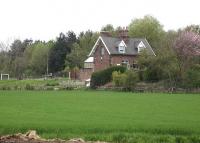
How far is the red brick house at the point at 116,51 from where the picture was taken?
8575 cm

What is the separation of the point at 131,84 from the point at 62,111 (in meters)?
34.4

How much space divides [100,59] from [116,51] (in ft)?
11.5

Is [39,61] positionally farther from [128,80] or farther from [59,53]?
[128,80]

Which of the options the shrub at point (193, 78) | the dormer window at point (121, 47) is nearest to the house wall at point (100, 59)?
the dormer window at point (121, 47)

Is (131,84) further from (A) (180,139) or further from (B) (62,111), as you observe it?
(A) (180,139)

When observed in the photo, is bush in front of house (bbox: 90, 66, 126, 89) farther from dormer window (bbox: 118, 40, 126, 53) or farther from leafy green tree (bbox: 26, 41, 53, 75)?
leafy green tree (bbox: 26, 41, 53, 75)

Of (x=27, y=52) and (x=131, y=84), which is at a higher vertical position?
(x=27, y=52)

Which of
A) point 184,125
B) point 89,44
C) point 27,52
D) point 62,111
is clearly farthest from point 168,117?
point 27,52

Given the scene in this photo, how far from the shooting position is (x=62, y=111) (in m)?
31.3

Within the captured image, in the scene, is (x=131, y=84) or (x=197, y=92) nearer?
(x=197, y=92)

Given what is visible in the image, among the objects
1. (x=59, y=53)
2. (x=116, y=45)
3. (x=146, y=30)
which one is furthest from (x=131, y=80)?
(x=146, y=30)

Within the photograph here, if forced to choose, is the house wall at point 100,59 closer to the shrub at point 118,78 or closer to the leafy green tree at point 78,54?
the shrub at point 118,78

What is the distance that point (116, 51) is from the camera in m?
86.1

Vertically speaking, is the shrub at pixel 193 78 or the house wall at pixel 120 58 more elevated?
the house wall at pixel 120 58
